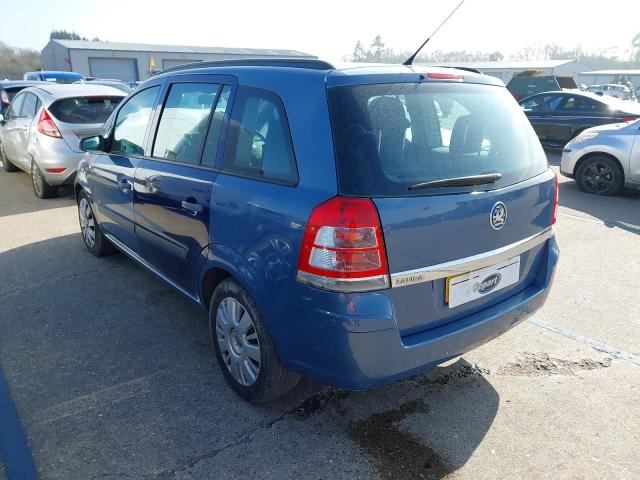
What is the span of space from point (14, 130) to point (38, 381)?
718 cm

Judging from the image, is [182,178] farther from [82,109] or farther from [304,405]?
[82,109]

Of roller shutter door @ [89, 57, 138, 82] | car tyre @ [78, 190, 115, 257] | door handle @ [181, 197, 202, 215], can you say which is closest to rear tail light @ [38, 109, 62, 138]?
car tyre @ [78, 190, 115, 257]

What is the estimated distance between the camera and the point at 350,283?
2.19 metres

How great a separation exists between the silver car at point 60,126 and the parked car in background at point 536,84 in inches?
645

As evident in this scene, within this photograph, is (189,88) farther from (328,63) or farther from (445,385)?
(445,385)

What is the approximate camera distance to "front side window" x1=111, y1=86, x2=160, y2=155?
3.82 m

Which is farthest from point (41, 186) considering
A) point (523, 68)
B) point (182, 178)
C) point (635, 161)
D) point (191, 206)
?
point (523, 68)

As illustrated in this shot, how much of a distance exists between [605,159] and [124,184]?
7146 millimetres

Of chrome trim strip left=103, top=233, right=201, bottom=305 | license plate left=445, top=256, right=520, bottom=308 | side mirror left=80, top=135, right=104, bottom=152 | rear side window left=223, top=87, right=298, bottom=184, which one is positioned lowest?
chrome trim strip left=103, top=233, right=201, bottom=305

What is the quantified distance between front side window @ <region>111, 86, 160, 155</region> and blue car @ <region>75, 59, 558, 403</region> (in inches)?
27.1

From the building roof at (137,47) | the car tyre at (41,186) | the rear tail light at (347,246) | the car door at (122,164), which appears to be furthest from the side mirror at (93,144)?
the building roof at (137,47)

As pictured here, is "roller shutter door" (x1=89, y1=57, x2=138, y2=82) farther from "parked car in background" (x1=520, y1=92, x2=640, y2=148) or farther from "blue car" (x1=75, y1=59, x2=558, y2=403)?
"blue car" (x1=75, y1=59, x2=558, y2=403)

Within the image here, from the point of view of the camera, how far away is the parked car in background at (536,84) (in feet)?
66.4

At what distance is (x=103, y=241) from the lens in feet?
16.5
